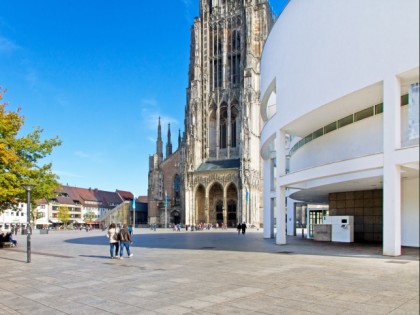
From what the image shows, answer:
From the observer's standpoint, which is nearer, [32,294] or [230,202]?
[32,294]

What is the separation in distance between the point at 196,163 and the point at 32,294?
229 feet

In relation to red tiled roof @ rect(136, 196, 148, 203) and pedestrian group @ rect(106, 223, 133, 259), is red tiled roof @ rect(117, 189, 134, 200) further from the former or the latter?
pedestrian group @ rect(106, 223, 133, 259)

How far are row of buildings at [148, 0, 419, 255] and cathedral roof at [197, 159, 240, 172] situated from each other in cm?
23

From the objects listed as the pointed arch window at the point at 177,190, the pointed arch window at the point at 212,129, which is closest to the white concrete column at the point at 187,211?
the pointed arch window at the point at 177,190

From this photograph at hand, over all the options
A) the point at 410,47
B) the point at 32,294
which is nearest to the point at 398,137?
the point at 410,47

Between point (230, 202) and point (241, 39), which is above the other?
point (241, 39)

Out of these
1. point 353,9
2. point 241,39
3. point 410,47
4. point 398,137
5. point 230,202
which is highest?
point 241,39

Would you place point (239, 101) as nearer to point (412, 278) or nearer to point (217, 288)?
point (217, 288)

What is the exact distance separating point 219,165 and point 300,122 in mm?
68248

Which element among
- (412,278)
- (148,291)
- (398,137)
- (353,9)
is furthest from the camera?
(148,291)

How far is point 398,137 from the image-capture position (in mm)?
2363

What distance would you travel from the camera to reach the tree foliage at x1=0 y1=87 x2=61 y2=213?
23.5 m

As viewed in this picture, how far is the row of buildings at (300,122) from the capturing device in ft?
7.68

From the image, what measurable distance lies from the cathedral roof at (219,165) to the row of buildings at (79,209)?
886 inches
